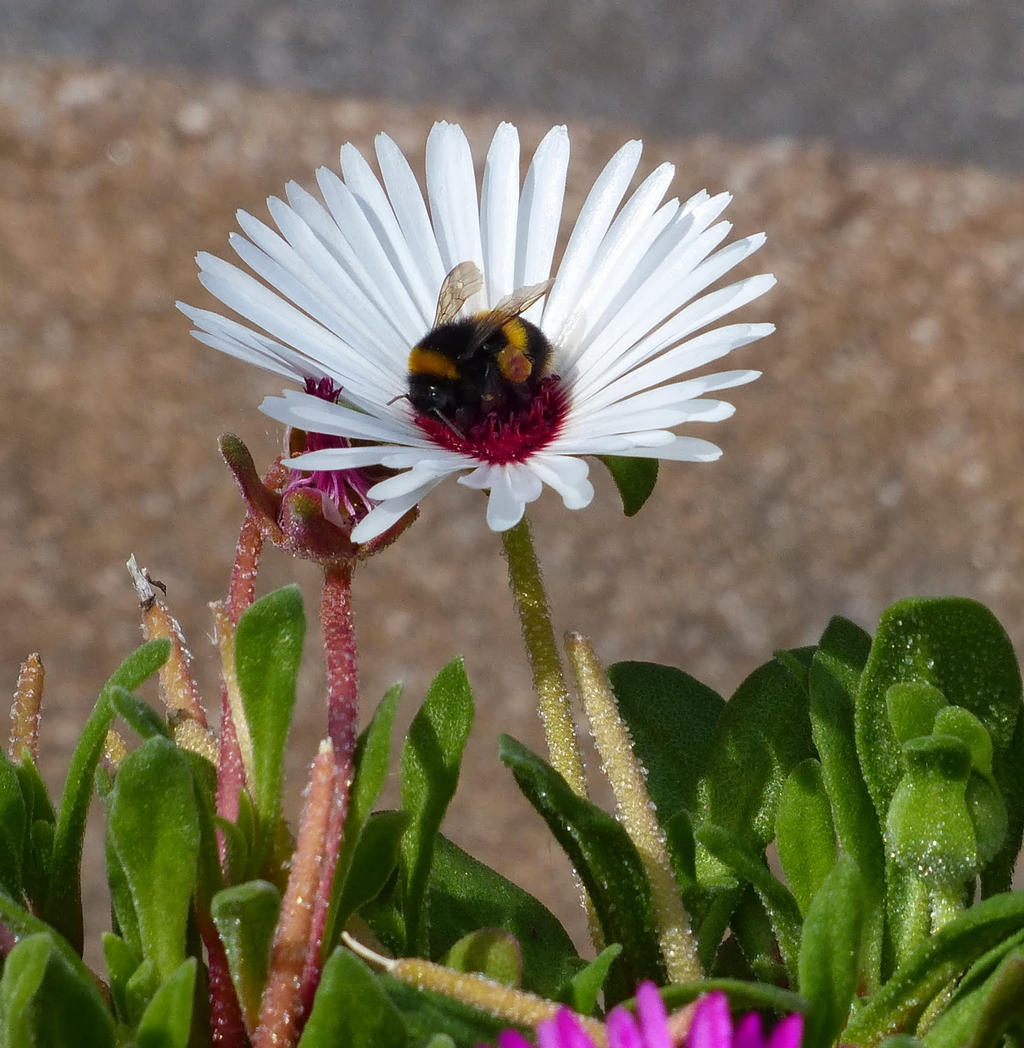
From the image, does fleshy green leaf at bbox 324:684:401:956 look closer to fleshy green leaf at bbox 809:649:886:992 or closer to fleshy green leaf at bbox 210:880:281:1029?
fleshy green leaf at bbox 210:880:281:1029

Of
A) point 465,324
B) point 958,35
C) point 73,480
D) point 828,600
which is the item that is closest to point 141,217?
point 73,480

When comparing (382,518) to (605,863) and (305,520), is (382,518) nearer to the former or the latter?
(305,520)

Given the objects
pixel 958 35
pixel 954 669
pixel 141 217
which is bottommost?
pixel 954 669

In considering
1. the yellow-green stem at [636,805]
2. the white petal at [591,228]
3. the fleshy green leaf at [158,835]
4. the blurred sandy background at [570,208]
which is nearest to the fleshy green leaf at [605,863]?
the yellow-green stem at [636,805]

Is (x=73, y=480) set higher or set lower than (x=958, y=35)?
lower

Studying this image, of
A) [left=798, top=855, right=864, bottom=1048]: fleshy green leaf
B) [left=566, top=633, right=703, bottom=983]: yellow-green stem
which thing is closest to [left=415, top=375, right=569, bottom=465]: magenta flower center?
[left=566, top=633, right=703, bottom=983]: yellow-green stem

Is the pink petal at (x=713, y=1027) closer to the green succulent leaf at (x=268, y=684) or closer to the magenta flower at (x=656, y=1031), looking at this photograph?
the magenta flower at (x=656, y=1031)

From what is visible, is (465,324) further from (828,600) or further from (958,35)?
(958,35)
